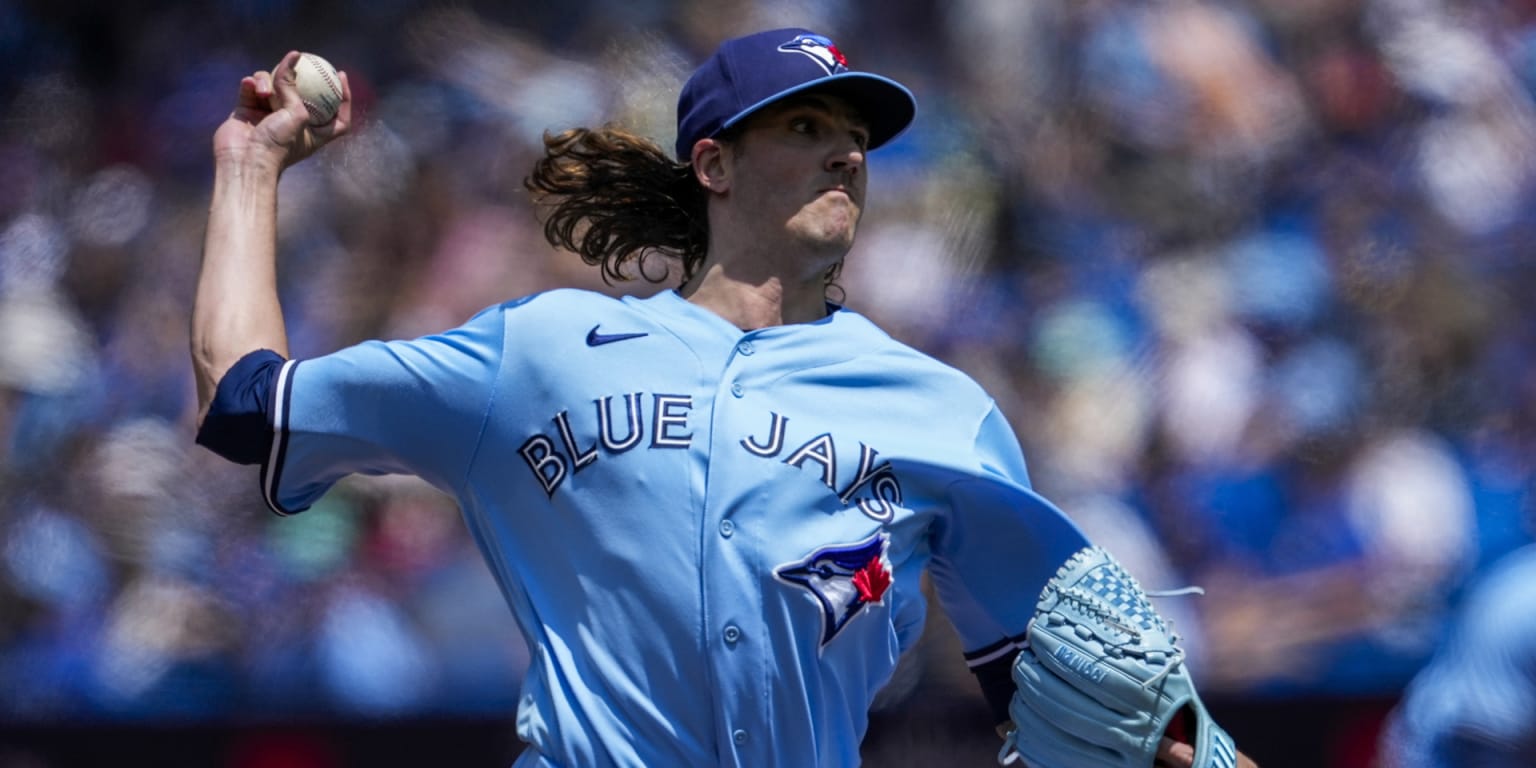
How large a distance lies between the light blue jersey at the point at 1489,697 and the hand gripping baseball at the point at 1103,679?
2.95 ft

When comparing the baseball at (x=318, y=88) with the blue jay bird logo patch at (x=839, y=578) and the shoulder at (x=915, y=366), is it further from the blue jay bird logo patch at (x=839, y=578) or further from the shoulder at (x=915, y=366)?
the blue jay bird logo patch at (x=839, y=578)

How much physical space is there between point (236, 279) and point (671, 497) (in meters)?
0.74

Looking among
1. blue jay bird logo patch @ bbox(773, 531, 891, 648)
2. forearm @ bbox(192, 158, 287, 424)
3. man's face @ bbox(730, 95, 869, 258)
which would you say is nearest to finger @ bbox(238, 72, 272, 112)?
forearm @ bbox(192, 158, 287, 424)

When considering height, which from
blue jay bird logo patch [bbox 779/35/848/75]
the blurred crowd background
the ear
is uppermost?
blue jay bird logo patch [bbox 779/35/848/75]

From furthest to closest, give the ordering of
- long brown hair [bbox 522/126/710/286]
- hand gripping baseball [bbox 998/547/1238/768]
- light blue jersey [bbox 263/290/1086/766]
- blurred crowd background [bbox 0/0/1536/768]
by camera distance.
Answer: blurred crowd background [bbox 0/0/1536/768]
long brown hair [bbox 522/126/710/286]
light blue jersey [bbox 263/290/1086/766]
hand gripping baseball [bbox 998/547/1238/768]

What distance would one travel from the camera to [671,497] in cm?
264

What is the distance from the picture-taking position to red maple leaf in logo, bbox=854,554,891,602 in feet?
8.71


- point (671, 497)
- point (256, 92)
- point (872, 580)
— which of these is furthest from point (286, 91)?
point (872, 580)

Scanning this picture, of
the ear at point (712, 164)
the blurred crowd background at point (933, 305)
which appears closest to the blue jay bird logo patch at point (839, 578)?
the ear at point (712, 164)

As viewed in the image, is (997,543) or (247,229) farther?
(997,543)

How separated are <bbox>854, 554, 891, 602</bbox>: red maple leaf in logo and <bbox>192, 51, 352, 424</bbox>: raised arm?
940 millimetres

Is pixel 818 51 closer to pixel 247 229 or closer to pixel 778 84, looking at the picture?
pixel 778 84

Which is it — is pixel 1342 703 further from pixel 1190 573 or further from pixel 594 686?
pixel 594 686

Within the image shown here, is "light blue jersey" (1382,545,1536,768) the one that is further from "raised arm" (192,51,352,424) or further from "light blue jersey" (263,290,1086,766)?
"raised arm" (192,51,352,424)
